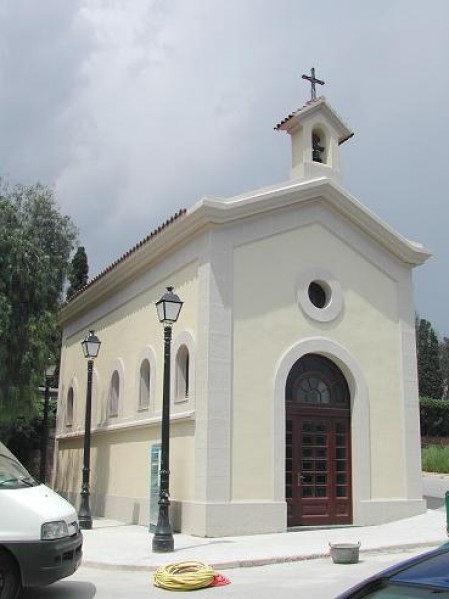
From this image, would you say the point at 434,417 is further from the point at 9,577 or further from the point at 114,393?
the point at 9,577

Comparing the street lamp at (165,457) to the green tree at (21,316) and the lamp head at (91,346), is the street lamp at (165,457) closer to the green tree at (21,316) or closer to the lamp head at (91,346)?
the lamp head at (91,346)

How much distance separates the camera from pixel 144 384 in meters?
17.0

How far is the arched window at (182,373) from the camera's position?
14.9 meters

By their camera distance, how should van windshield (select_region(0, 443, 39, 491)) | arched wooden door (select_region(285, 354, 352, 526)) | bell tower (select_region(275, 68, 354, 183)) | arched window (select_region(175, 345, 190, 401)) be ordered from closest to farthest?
van windshield (select_region(0, 443, 39, 491)), arched wooden door (select_region(285, 354, 352, 526)), arched window (select_region(175, 345, 190, 401)), bell tower (select_region(275, 68, 354, 183))

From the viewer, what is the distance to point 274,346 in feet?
47.9

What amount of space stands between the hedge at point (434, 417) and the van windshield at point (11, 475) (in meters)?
37.3

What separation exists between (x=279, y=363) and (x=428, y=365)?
43552 mm

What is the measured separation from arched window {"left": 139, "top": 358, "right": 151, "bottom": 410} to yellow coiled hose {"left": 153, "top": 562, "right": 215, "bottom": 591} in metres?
7.60

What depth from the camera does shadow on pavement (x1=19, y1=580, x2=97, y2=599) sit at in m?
8.08

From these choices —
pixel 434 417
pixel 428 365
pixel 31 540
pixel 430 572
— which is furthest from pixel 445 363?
pixel 430 572

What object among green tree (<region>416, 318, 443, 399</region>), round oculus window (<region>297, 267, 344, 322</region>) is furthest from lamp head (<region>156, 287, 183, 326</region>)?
green tree (<region>416, 318, 443, 399</region>)

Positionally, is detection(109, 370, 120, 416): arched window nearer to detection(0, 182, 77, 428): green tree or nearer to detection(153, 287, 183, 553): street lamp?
detection(0, 182, 77, 428): green tree

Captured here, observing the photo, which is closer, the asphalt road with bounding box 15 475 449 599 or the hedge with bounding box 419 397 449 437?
the asphalt road with bounding box 15 475 449 599

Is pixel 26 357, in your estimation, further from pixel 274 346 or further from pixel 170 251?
pixel 274 346
